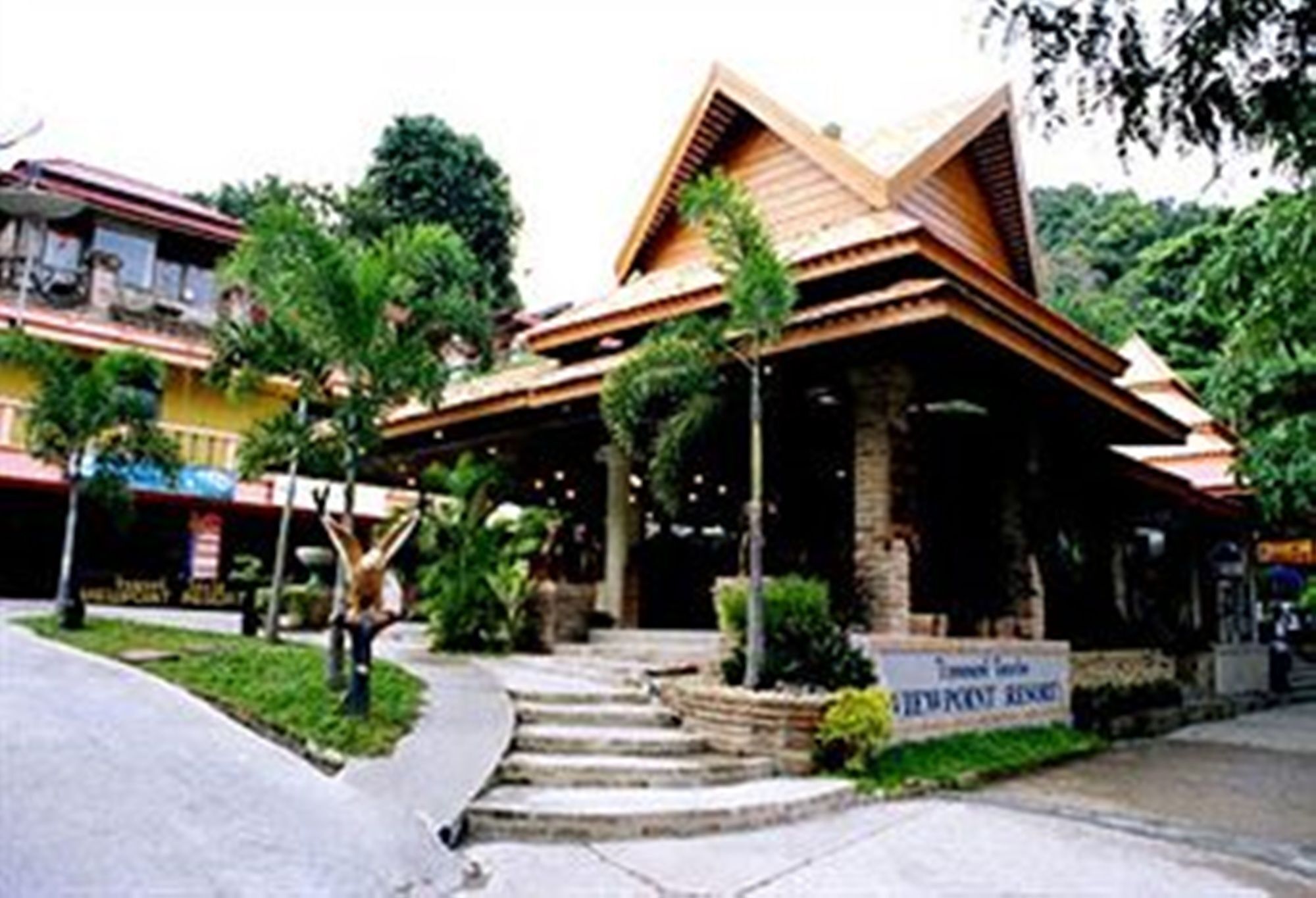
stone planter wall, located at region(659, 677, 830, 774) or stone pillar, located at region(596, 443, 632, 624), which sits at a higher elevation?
stone pillar, located at region(596, 443, 632, 624)

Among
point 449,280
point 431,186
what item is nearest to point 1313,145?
point 449,280

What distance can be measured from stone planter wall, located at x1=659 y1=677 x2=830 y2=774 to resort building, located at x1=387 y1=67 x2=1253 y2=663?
191 centimetres

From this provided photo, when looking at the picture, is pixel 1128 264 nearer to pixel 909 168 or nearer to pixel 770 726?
pixel 909 168

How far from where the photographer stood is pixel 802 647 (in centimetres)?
807

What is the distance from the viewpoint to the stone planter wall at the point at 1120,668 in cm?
1189

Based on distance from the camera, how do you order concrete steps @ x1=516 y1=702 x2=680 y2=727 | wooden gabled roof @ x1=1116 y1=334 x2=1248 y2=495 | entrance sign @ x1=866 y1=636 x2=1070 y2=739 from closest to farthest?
concrete steps @ x1=516 y1=702 x2=680 y2=727 → entrance sign @ x1=866 y1=636 x2=1070 y2=739 → wooden gabled roof @ x1=1116 y1=334 x2=1248 y2=495

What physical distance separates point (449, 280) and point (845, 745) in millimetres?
4943

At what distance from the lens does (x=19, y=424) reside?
1933cm

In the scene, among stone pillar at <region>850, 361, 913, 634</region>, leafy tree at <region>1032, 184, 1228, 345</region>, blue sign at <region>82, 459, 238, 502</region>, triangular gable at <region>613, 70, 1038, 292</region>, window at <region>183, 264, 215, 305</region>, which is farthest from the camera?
leafy tree at <region>1032, 184, 1228, 345</region>

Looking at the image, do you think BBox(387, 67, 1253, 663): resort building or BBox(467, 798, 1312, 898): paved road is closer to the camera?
BBox(467, 798, 1312, 898): paved road

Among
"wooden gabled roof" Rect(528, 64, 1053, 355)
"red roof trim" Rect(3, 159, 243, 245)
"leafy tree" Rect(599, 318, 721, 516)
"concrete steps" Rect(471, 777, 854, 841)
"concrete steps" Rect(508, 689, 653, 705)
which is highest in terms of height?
"red roof trim" Rect(3, 159, 243, 245)

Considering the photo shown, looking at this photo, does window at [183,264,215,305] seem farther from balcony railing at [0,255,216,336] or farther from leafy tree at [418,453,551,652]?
leafy tree at [418,453,551,652]

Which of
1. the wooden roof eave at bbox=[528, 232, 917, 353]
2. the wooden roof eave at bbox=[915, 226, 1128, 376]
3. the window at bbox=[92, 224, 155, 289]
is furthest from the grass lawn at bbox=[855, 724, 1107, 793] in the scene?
the window at bbox=[92, 224, 155, 289]

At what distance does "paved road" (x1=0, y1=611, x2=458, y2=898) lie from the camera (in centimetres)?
441
